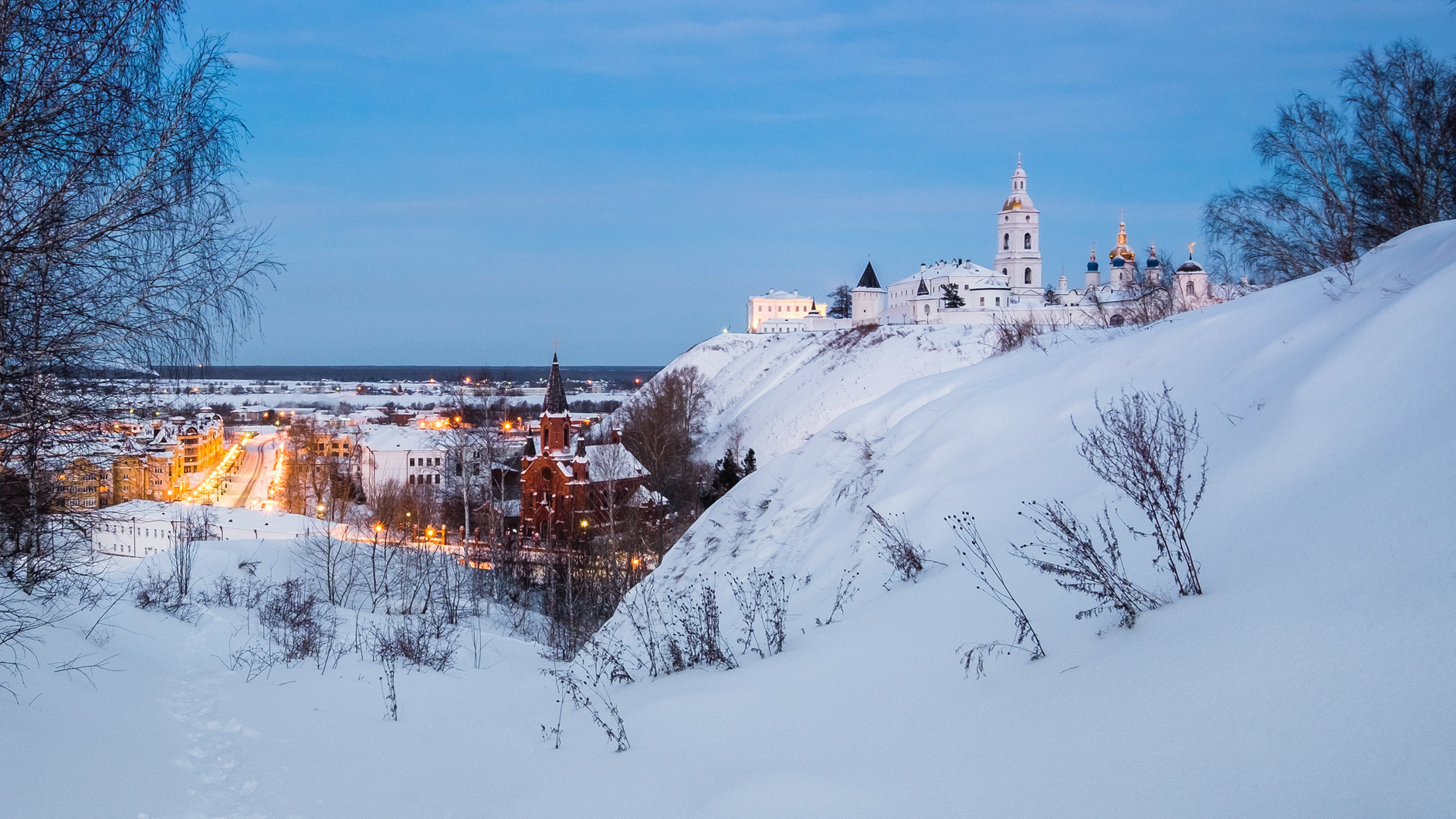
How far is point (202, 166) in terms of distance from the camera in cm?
595

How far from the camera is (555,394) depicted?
42062 mm

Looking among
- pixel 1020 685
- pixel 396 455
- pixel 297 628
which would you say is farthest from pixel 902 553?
pixel 396 455

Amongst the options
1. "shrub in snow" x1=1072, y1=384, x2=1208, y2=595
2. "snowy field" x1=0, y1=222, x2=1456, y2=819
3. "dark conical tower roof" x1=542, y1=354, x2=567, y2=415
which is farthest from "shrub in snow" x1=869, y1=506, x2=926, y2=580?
"dark conical tower roof" x1=542, y1=354, x2=567, y2=415

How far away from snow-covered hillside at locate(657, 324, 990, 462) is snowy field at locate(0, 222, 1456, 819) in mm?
38314

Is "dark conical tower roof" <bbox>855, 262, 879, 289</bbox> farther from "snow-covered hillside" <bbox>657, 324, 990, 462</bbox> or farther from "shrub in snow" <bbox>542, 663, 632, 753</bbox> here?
"shrub in snow" <bbox>542, 663, 632, 753</bbox>

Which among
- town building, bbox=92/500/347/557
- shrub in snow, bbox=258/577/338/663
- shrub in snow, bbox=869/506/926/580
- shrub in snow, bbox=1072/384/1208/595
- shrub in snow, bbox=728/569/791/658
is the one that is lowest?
town building, bbox=92/500/347/557

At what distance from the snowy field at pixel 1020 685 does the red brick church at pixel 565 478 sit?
81.8ft

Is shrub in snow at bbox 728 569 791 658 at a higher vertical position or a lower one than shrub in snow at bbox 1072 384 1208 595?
lower

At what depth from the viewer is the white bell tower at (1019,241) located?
85125 mm

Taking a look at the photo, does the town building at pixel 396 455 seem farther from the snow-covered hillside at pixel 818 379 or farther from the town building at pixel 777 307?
the town building at pixel 777 307

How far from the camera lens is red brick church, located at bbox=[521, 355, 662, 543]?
3522 centimetres

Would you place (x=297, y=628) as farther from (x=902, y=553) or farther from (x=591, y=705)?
(x=902, y=553)

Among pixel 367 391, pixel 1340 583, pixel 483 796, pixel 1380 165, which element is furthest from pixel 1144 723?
pixel 367 391

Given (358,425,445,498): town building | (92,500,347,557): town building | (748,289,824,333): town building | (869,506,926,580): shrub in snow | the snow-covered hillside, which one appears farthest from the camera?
(748,289,824,333): town building
